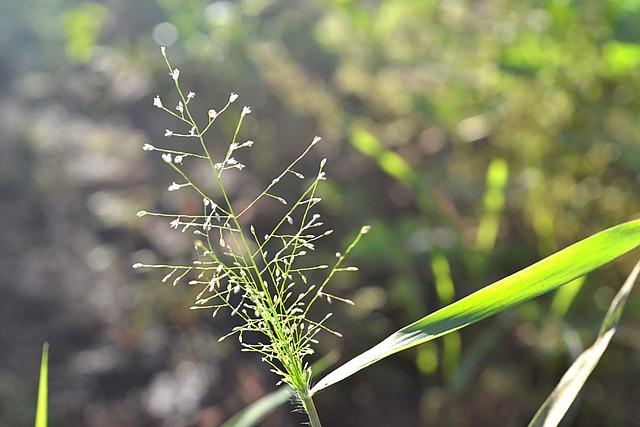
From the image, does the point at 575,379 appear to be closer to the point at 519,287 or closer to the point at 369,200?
the point at 519,287

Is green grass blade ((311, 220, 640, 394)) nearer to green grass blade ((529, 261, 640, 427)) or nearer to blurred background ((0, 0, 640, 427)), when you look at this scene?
green grass blade ((529, 261, 640, 427))

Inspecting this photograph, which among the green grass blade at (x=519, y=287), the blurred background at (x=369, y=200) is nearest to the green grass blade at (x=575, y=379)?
the green grass blade at (x=519, y=287)

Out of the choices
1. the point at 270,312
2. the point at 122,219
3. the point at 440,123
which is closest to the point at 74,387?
the point at 122,219

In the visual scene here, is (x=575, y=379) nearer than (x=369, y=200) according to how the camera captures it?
Yes

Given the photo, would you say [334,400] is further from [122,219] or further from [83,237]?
[83,237]

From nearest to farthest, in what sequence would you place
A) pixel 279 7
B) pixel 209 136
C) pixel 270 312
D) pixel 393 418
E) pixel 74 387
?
pixel 270 312, pixel 393 418, pixel 74 387, pixel 209 136, pixel 279 7

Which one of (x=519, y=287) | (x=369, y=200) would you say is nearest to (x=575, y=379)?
(x=519, y=287)
